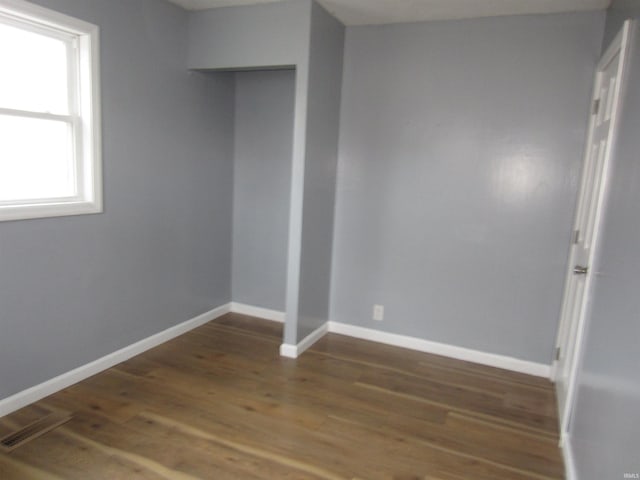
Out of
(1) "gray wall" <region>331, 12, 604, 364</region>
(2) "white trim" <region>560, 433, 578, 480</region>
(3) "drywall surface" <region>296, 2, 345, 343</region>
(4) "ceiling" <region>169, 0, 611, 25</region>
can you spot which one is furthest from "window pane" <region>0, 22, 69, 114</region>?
(2) "white trim" <region>560, 433, 578, 480</region>

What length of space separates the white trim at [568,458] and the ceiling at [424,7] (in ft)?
8.50

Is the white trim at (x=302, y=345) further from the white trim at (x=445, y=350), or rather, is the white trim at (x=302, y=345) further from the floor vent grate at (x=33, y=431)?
the floor vent grate at (x=33, y=431)

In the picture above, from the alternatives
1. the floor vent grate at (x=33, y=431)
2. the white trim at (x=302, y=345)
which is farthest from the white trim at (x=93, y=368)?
the white trim at (x=302, y=345)

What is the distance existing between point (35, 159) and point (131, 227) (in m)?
0.73

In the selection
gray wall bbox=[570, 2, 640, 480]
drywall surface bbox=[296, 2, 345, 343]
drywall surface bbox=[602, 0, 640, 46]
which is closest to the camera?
gray wall bbox=[570, 2, 640, 480]

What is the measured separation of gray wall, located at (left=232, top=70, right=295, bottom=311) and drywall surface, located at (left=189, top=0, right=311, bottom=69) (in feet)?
2.03

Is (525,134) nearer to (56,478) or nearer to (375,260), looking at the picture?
(375,260)

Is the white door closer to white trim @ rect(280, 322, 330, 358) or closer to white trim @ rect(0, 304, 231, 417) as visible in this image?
white trim @ rect(280, 322, 330, 358)

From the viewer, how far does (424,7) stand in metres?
2.99

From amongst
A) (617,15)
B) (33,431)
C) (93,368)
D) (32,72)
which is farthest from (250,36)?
(33,431)

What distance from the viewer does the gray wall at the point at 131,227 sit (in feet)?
8.13

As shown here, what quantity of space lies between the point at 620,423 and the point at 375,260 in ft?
7.57

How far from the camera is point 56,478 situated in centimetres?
199

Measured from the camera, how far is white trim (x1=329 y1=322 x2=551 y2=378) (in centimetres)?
330
